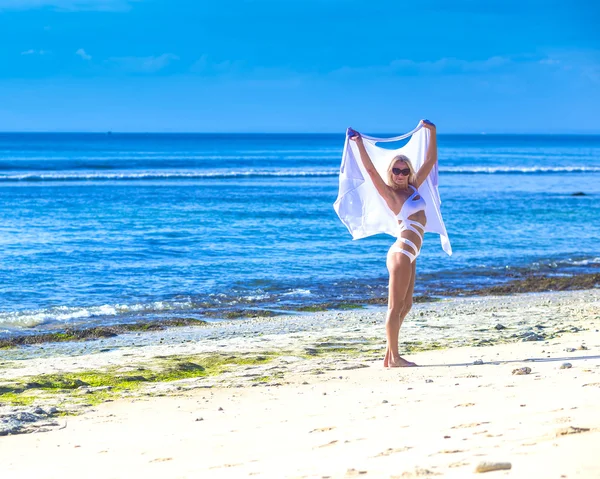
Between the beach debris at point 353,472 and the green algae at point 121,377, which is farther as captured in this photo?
the green algae at point 121,377

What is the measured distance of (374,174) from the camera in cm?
803

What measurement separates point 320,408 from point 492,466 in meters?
2.44

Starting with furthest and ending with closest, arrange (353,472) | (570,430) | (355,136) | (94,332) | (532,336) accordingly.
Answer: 1. (94,332)
2. (532,336)
3. (355,136)
4. (570,430)
5. (353,472)

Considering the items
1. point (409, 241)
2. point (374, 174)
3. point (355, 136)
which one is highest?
point (355, 136)

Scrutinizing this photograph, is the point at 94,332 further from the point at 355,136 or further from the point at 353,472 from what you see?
the point at 353,472

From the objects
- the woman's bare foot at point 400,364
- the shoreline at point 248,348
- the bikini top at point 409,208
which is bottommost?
the shoreline at point 248,348

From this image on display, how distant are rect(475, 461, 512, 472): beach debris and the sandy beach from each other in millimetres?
22

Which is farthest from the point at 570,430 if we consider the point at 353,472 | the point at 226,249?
the point at 226,249

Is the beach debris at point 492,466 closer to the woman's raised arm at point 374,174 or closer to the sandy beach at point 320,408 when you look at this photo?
the sandy beach at point 320,408

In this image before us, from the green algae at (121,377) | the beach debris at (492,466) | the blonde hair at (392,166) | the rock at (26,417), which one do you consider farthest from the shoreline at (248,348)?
the beach debris at (492,466)

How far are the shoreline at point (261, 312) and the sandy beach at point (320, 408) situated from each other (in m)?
0.97

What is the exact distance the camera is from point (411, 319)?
39.5 feet

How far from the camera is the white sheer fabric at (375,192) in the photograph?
26.8 ft

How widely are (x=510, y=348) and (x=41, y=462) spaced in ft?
18.7
